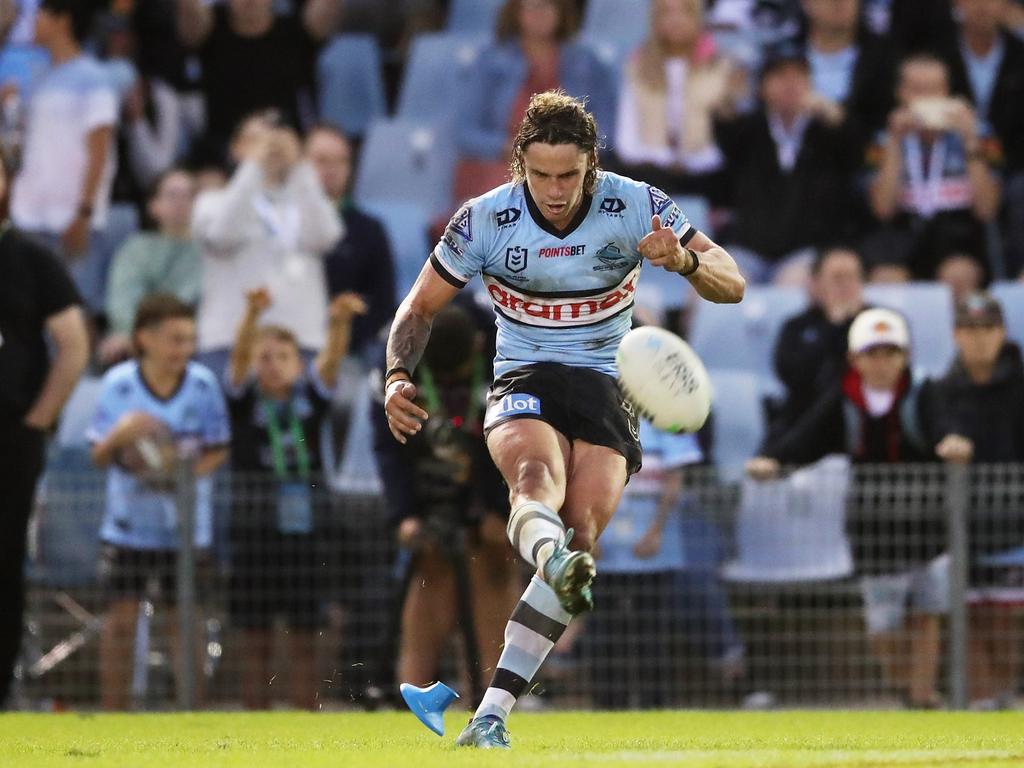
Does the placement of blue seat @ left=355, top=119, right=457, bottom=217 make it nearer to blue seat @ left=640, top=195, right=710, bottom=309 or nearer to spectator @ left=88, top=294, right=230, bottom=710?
blue seat @ left=640, top=195, right=710, bottom=309

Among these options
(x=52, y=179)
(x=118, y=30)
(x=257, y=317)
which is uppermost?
(x=118, y=30)

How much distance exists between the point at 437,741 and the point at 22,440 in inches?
161

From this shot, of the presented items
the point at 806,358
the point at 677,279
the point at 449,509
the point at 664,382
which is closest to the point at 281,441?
the point at 449,509

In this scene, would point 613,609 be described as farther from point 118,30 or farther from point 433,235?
point 118,30

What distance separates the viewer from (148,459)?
11.5 metres

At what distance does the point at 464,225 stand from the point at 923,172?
7.11 metres

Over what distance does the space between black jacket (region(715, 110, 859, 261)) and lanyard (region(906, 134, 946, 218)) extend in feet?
1.38

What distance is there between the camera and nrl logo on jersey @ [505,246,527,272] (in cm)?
755

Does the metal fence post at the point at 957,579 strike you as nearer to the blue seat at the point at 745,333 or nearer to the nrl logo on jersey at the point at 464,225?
the blue seat at the point at 745,333

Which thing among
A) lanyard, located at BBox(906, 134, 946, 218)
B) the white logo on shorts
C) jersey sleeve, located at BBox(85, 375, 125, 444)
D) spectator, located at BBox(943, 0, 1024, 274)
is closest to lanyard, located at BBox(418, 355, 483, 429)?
jersey sleeve, located at BBox(85, 375, 125, 444)

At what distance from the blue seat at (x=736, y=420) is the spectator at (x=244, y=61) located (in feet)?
14.9

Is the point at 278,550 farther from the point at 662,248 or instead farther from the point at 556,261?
the point at 662,248

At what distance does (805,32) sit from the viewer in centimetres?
1541

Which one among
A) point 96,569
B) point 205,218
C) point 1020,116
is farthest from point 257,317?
point 1020,116
